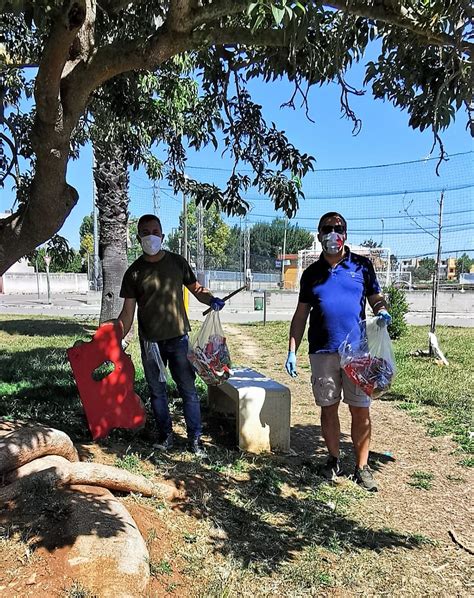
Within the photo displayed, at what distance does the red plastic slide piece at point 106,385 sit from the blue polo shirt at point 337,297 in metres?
1.54

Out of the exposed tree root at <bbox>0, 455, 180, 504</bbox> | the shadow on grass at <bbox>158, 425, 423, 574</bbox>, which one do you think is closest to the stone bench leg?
the shadow on grass at <bbox>158, 425, 423, 574</bbox>

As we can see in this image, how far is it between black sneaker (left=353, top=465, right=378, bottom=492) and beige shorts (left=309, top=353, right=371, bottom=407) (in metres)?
0.49

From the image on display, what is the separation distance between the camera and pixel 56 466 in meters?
3.10

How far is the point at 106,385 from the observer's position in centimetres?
424

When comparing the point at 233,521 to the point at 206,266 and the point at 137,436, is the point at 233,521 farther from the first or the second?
the point at 206,266

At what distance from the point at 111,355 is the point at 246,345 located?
790cm

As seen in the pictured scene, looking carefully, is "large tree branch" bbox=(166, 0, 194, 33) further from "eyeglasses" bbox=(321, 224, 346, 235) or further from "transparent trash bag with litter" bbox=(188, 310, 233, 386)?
"transparent trash bag with litter" bbox=(188, 310, 233, 386)

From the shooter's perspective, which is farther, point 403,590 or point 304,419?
point 304,419

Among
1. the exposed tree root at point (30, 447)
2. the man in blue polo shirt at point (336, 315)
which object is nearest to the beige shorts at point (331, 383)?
the man in blue polo shirt at point (336, 315)

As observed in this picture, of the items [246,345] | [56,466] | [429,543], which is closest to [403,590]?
[429,543]

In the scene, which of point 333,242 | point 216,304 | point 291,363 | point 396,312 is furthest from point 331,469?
point 396,312

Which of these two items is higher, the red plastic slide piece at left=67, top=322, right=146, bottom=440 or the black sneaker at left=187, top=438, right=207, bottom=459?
the red plastic slide piece at left=67, top=322, right=146, bottom=440

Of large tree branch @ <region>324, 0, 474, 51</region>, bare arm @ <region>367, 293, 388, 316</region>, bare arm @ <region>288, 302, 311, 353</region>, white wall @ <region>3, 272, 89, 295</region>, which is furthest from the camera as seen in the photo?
white wall @ <region>3, 272, 89, 295</region>

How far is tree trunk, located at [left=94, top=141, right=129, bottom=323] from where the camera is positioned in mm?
10062
